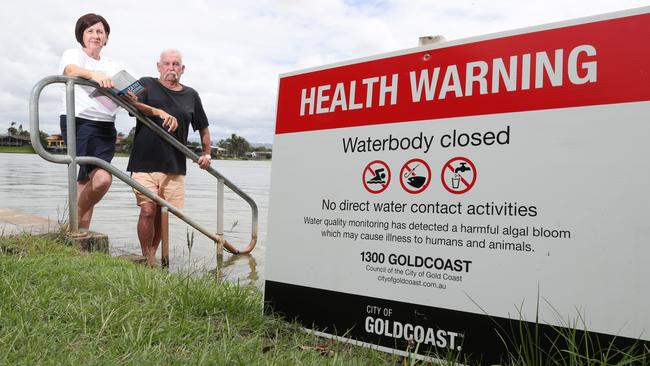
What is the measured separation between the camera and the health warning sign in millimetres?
1611

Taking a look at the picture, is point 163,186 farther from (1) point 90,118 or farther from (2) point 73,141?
(2) point 73,141

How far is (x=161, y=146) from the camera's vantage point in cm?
460

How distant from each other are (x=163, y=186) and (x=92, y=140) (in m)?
0.66

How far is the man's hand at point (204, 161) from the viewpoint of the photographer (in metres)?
4.79

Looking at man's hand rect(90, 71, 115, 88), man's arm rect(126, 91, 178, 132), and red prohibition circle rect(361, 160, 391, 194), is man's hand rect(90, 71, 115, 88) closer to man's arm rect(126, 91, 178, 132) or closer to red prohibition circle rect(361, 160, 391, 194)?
man's arm rect(126, 91, 178, 132)

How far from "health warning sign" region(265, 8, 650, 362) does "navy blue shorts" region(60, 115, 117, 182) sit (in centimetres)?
252

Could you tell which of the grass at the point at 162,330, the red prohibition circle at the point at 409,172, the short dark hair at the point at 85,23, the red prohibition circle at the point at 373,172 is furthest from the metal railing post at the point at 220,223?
the red prohibition circle at the point at 409,172

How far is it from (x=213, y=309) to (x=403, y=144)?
3.45 ft

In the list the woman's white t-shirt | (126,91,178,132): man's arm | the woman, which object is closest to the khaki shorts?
the woman

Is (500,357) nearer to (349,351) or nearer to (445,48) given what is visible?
(349,351)

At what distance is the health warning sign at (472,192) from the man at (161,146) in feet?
8.14

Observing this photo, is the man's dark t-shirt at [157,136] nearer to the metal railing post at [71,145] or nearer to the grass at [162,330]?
the metal railing post at [71,145]

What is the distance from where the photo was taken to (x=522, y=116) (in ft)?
5.74

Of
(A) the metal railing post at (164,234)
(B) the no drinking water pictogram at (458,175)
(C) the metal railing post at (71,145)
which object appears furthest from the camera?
(A) the metal railing post at (164,234)
